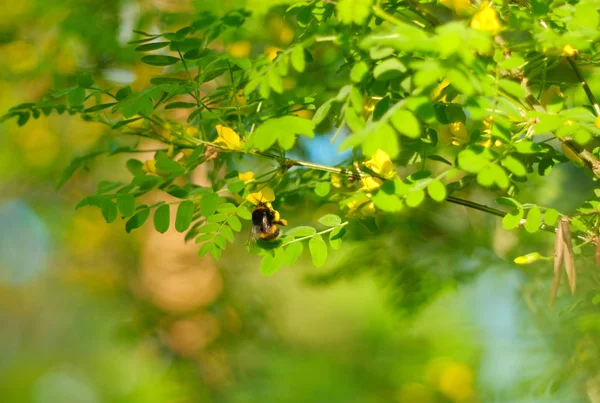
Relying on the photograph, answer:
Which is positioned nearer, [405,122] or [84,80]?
[405,122]

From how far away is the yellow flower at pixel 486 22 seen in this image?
0.57m

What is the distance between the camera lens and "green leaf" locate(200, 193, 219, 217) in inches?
27.6

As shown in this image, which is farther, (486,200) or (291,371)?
(291,371)

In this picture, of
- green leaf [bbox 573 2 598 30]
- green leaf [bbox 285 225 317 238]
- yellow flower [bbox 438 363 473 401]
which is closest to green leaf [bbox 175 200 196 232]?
green leaf [bbox 285 225 317 238]

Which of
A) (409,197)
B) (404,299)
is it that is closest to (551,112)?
(409,197)

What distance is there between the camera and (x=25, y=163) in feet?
7.79

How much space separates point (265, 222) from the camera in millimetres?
741

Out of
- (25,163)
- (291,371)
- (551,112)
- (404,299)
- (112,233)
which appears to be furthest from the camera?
(291,371)

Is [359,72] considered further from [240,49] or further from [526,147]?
[240,49]

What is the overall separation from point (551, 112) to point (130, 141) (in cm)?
173

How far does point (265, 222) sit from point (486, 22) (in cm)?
33

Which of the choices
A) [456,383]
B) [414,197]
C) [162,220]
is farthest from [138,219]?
[456,383]

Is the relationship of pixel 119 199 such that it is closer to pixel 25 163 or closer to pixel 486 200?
pixel 486 200

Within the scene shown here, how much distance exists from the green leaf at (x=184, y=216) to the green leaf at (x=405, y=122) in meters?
0.30
